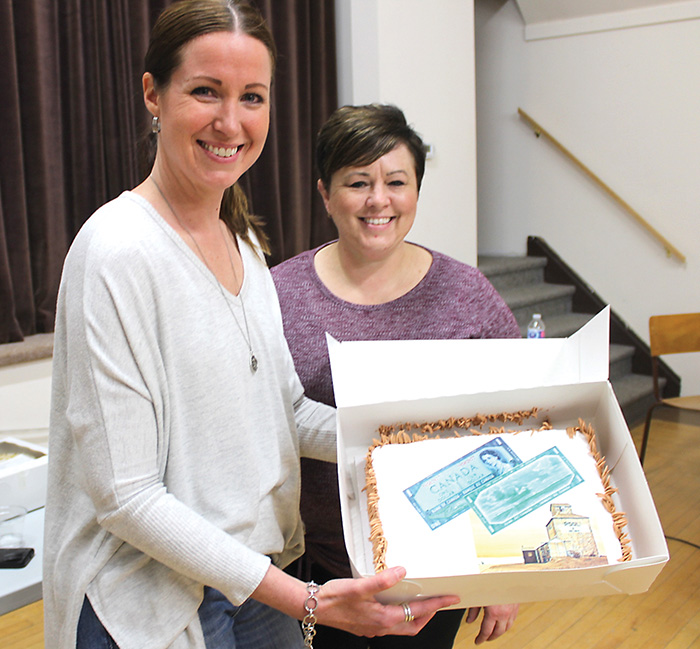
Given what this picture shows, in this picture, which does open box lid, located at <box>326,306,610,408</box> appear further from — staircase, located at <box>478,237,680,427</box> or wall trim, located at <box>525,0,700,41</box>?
wall trim, located at <box>525,0,700,41</box>

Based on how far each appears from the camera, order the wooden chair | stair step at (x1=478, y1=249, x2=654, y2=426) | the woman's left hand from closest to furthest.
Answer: the woman's left hand < the wooden chair < stair step at (x1=478, y1=249, x2=654, y2=426)

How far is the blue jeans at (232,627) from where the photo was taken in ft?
2.82

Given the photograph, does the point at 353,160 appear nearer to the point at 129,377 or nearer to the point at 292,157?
the point at 129,377

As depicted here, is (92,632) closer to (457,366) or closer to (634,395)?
(457,366)

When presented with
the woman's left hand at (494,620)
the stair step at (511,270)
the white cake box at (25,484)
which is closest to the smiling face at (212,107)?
the white cake box at (25,484)

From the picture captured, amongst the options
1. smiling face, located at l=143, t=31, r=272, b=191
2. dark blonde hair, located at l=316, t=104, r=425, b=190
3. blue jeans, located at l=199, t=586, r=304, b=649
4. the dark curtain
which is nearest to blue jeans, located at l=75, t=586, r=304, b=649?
blue jeans, located at l=199, t=586, r=304, b=649

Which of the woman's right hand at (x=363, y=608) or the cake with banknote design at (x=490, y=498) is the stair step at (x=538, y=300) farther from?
the woman's right hand at (x=363, y=608)

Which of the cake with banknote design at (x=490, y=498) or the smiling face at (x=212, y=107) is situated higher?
the smiling face at (x=212, y=107)

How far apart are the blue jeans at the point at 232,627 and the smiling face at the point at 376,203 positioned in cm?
70

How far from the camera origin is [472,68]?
4.69 m

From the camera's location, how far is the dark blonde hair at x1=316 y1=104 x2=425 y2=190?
1421mm

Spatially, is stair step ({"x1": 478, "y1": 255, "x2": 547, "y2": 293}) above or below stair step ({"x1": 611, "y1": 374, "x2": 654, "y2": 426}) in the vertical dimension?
above

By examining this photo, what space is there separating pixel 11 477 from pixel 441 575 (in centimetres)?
89

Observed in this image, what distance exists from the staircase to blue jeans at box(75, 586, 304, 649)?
3.95 metres
